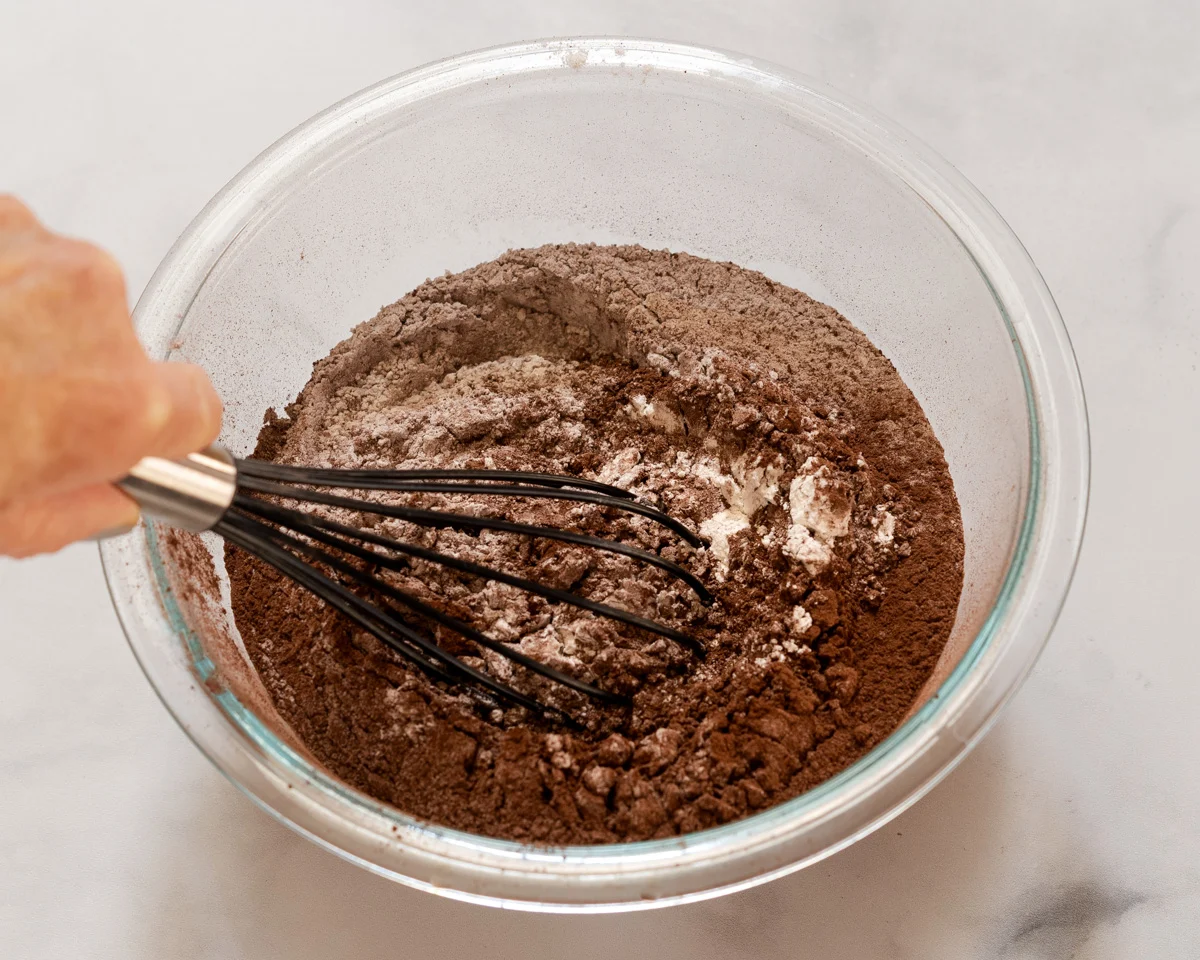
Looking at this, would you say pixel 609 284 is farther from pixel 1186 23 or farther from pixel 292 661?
pixel 1186 23

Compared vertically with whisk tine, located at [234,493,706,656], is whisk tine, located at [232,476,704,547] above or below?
above

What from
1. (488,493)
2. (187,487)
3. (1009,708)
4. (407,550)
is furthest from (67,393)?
(1009,708)

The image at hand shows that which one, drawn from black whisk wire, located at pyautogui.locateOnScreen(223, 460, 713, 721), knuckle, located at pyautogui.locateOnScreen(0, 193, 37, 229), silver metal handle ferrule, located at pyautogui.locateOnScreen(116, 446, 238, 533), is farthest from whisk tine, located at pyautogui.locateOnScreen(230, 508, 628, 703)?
knuckle, located at pyautogui.locateOnScreen(0, 193, 37, 229)

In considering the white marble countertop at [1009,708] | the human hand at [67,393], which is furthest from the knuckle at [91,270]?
the white marble countertop at [1009,708]

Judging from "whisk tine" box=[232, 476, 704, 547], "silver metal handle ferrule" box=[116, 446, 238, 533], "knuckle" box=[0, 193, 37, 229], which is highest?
"knuckle" box=[0, 193, 37, 229]

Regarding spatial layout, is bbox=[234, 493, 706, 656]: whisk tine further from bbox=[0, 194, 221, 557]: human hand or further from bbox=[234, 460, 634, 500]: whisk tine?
bbox=[0, 194, 221, 557]: human hand

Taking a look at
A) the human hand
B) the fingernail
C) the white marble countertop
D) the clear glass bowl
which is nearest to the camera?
the human hand
